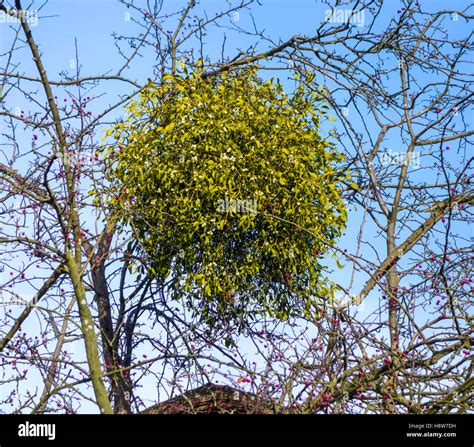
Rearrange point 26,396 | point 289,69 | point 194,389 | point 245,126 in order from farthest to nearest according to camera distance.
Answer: point 289,69
point 245,126
point 26,396
point 194,389

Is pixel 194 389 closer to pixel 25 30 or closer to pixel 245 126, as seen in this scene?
pixel 245 126

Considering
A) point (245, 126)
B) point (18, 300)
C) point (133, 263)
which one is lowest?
point (18, 300)

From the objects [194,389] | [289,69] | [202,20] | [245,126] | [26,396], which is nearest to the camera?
[194,389]

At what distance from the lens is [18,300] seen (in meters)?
6.48

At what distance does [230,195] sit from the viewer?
678cm

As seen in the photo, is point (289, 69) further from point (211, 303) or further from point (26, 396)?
point (26, 396)

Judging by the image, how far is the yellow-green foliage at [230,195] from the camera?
6867mm

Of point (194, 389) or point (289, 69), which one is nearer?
point (194, 389)

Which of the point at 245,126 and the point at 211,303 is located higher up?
the point at 245,126

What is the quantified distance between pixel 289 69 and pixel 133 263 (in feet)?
8.59

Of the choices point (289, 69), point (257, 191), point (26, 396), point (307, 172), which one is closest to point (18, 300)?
point (26, 396)

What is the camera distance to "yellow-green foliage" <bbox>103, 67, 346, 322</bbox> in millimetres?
6867

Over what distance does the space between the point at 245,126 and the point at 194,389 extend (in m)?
2.56

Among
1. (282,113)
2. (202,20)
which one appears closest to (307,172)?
(282,113)
